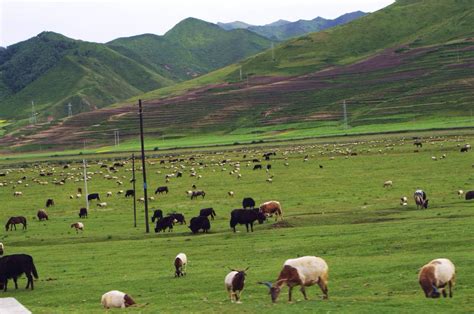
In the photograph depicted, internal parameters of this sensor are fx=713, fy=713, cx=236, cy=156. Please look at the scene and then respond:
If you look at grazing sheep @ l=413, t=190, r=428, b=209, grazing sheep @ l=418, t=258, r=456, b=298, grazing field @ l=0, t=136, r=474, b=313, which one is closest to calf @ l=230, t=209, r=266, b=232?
grazing field @ l=0, t=136, r=474, b=313

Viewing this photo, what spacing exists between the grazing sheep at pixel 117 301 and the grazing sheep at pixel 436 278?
409 inches

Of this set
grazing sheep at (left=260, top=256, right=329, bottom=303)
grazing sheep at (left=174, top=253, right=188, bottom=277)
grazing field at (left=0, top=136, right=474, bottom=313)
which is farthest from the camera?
grazing sheep at (left=174, top=253, right=188, bottom=277)

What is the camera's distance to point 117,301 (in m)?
26.0

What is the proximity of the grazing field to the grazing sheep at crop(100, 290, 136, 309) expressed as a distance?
2.55ft

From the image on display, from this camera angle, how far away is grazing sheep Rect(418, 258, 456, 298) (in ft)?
74.4

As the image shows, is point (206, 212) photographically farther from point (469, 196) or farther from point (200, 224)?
point (469, 196)

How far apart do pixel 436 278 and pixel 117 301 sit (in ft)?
37.0

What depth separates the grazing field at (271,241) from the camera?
2577 cm

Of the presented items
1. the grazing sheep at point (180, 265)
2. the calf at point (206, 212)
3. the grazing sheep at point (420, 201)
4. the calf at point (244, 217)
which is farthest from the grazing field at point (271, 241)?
the calf at point (244, 217)

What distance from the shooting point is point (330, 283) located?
2733 centimetres

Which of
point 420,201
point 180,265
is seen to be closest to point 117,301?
point 180,265

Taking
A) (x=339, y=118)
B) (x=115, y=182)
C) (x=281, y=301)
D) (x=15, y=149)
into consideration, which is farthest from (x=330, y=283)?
(x=15, y=149)

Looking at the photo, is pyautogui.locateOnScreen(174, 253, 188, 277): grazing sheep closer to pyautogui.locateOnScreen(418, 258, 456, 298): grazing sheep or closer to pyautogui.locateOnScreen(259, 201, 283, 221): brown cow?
pyautogui.locateOnScreen(418, 258, 456, 298): grazing sheep

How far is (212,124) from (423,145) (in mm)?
101694
